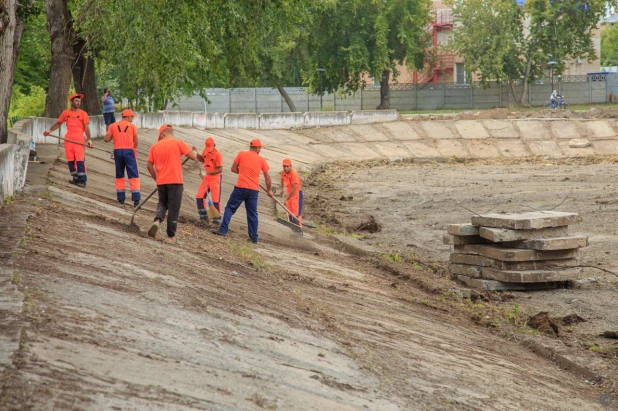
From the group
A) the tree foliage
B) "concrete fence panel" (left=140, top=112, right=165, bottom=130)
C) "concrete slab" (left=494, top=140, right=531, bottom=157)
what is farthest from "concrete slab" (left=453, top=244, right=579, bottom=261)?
"concrete slab" (left=494, top=140, right=531, bottom=157)

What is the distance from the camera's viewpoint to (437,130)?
143 feet

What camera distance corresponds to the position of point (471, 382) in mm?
7562

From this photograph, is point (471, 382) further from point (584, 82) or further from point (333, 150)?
point (584, 82)

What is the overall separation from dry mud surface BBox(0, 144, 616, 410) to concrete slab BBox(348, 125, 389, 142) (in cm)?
2859

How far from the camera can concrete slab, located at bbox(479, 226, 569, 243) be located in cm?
1247

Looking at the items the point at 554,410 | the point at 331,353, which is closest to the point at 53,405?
the point at 331,353

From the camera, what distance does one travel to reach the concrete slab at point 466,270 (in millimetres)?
13031

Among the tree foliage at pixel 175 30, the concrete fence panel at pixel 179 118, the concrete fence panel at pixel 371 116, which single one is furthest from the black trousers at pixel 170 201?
the concrete fence panel at pixel 371 116

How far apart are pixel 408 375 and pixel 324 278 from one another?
15.7 ft

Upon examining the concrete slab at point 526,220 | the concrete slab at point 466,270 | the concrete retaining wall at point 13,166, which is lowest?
the concrete slab at point 466,270

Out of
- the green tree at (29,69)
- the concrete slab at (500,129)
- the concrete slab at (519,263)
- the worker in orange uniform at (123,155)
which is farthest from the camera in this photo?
the concrete slab at (500,129)

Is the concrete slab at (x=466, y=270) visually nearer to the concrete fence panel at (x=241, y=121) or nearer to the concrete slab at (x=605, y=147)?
the concrete fence panel at (x=241, y=121)

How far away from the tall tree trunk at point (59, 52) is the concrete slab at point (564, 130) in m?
25.6

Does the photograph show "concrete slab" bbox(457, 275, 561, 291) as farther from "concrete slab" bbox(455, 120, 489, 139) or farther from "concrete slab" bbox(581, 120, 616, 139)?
"concrete slab" bbox(581, 120, 616, 139)
